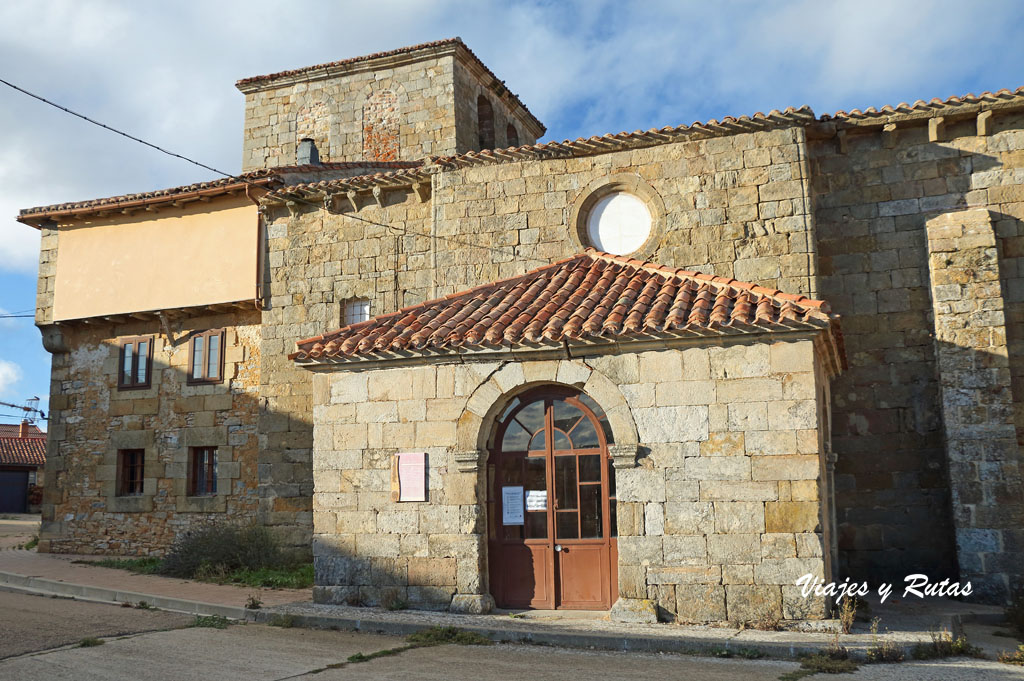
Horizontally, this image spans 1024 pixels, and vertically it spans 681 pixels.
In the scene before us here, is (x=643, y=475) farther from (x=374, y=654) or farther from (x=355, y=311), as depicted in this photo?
(x=355, y=311)

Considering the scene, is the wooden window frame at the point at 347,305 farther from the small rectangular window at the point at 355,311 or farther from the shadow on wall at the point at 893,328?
the shadow on wall at the point at 893,328

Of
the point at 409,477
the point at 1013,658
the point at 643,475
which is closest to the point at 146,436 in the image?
the point at 409,477

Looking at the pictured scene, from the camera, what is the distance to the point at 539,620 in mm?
8219

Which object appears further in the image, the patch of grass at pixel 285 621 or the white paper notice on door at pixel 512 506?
the white paper notice on door at pixel 512 506

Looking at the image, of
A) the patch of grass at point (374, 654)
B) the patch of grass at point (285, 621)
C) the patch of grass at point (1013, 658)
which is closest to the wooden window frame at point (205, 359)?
the patch of grass at point (285, 621)

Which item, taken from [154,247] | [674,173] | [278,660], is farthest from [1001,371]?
[154,247]

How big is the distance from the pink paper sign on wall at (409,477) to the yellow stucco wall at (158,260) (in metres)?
6.17

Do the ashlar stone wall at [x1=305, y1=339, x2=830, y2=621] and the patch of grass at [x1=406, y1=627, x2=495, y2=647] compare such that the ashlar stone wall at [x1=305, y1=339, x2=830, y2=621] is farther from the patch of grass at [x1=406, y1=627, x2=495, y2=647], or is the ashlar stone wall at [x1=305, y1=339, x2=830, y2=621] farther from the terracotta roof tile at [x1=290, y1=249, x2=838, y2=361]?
the patch of grass at [x1=406, y1=627, x2=495, y2=647]

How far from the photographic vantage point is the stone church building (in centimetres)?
820

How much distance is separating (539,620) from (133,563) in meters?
8.57

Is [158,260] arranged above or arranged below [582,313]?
above

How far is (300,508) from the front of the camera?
1312 cm

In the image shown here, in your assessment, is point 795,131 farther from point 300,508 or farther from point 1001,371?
point 300,508

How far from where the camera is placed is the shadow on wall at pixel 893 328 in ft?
35.8
